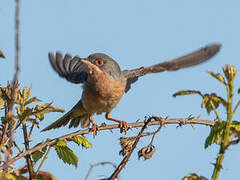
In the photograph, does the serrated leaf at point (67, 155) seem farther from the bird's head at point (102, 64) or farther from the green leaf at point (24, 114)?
the bird's head at point (102, 64)

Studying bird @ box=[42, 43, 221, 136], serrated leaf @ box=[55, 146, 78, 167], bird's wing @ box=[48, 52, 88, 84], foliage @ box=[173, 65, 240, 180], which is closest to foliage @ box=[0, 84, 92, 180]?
serrated leaf @ box=[55, 146, 78, 167]

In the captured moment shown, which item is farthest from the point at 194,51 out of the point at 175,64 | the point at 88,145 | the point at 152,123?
the point at 88,145

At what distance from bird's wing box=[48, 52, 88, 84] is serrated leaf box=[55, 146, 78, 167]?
11.7 ft

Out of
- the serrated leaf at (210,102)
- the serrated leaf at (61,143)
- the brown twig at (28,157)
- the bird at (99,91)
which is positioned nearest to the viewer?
the serrated leaf at (210,102)

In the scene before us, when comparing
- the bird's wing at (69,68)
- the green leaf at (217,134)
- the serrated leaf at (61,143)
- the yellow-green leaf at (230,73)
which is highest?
the bird's wing at (69,68)

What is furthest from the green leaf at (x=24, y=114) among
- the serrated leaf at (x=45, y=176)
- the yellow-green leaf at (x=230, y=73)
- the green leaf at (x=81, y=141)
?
the yellow-green leaf at (x=230, y=73)

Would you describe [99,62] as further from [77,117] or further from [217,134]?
[217,134]

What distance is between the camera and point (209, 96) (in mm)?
2643

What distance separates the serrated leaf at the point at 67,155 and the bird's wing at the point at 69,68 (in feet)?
11.7

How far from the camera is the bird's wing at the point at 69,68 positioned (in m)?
7.31

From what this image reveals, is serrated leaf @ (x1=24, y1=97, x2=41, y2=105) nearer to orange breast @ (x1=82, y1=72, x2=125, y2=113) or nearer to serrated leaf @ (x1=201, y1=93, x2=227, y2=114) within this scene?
serrated leaf @ (x1=201, y1=93, x2=227, y2=114)

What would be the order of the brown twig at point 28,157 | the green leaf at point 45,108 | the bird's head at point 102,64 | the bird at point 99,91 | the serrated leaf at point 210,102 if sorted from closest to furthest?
the serrated leaf at point 210,102 < the brown twig at point 28,157 < the green leaf at point 45,108 < the bird at point 99,91 < the bird's head at point 102,64

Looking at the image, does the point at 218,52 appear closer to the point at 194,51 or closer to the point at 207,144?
the point at 194,51

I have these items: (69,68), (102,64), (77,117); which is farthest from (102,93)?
(69,68)
